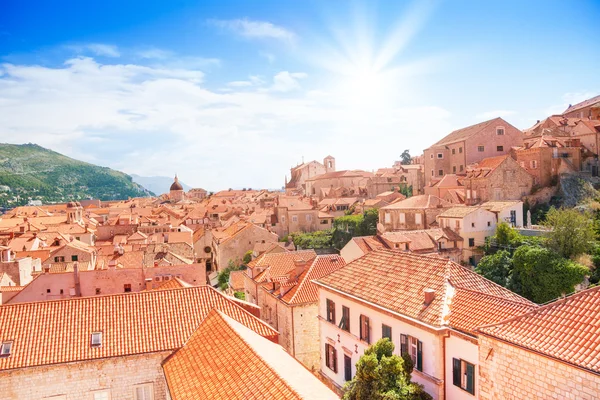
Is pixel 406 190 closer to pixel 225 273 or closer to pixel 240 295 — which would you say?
pixel 225 273

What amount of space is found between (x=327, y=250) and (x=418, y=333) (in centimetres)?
4563

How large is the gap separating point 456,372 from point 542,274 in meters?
22.3

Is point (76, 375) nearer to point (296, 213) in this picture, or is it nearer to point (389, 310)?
point (389, 310)

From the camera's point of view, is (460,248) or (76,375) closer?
(76,375)

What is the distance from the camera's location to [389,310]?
16.2 m

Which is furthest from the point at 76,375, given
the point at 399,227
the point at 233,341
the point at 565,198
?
the point at 565,198

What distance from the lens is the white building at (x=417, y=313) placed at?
13516mm

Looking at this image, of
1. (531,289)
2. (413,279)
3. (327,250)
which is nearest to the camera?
(413,279)

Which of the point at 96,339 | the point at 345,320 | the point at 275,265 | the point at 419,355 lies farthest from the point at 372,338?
the point at 275,265

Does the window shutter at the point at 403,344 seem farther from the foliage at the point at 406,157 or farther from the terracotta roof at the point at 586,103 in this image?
the foliage at the point at 406,157

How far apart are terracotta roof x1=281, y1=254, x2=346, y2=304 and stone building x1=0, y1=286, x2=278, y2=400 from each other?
288 inches

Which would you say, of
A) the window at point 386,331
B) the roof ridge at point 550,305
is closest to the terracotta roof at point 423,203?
the window at point 386,331

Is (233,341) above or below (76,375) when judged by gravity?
above

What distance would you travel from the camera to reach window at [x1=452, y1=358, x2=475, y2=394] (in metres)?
12.9
